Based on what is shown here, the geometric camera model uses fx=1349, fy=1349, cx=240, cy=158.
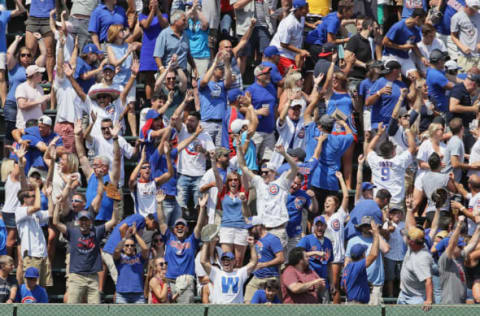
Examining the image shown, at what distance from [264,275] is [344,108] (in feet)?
11.0

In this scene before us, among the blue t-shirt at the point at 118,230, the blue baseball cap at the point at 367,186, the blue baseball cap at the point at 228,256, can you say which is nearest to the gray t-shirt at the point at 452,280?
the blue baseball cap at the point at 367,186

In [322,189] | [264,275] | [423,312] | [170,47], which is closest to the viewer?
[423,312]

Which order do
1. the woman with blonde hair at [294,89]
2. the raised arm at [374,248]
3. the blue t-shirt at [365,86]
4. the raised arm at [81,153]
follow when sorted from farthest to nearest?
the blue t-shirt at [365,86]
the woman with blonde hair at [294,89]
the raised arm at [81,153]
the raised arm at [374,248]

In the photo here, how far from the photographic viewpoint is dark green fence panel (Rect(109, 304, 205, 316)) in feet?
53.4

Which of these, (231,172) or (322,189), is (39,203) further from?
(322,189)

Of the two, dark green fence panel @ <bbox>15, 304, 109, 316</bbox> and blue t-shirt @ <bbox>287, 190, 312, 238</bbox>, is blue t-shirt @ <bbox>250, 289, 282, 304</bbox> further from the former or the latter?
dark green fence panel @ <bbox>15, 304, 109, 316</bbox>

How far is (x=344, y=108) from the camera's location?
19.6 meters

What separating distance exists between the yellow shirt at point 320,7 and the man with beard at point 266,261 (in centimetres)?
569

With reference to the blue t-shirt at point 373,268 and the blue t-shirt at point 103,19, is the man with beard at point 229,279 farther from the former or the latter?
the blue t-shirt at point 103,19

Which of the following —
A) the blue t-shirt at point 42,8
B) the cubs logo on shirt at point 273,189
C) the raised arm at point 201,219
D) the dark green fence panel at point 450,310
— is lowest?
the dark green fence panel at point 450,310

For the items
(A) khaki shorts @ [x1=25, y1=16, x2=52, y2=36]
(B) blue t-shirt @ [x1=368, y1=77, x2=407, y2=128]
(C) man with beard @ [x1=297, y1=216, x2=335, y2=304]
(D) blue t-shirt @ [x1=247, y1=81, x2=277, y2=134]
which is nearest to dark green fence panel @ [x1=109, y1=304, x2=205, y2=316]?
(C) man with beard @ [x1=297, y1=216, x2=335, y2=304]

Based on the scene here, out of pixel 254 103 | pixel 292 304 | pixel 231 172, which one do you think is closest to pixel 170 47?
pixel 254 103

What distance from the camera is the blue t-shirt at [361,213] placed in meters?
17.7

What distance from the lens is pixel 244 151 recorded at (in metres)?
18.9
